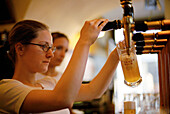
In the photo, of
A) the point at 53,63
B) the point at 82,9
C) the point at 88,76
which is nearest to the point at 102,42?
the point at 88,76

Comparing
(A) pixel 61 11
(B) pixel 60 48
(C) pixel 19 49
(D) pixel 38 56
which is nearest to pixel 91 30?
(D) pixel 38 56

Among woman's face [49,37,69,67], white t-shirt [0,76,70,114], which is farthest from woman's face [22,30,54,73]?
woman's face [49,37,69,67]

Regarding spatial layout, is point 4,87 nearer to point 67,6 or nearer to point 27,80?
point 27,80

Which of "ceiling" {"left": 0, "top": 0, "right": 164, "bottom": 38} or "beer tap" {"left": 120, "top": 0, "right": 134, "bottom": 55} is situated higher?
"ceiling" {"left": 0, "top": 0, "right": 164, "bottom": 38}

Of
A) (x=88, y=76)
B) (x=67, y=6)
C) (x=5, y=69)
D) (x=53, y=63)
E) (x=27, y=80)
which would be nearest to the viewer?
(x=27, y=80)

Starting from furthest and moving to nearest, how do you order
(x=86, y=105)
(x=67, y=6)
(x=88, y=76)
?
(x=88, y=76) → (x=86, y=105) → (x=67, y=6)

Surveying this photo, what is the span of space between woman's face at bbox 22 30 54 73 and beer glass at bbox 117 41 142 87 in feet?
1.37

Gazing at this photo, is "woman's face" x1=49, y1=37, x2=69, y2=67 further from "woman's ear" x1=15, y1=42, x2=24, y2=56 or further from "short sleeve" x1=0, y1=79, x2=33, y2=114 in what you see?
"short sleeve" x1=0, y1=79, x2=33, y2=114

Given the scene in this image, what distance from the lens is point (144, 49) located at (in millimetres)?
1100

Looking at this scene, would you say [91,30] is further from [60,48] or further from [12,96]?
[60,48]

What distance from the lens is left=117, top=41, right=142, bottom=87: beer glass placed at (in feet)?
2.76

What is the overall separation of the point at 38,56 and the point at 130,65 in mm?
495

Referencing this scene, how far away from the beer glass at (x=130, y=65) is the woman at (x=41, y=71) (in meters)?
0.12

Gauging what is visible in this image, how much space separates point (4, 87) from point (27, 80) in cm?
20
